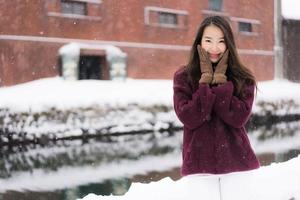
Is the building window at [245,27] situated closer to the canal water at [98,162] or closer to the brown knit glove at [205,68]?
the canal water at [98,162]

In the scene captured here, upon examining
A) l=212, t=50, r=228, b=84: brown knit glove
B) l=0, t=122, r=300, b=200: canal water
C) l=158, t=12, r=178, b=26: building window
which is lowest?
l=0, t=122, r=300, b=200: canal water

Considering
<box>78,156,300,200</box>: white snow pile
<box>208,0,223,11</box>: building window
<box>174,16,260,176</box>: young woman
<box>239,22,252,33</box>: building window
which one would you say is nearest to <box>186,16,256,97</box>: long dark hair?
<box>174,16,260,176</box>: young woman

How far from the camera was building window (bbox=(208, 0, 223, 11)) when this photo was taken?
21.5 meters

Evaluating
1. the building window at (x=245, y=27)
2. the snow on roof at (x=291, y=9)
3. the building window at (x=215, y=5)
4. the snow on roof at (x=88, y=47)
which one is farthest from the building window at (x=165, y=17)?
the snow on roof at (x=291, y=9)

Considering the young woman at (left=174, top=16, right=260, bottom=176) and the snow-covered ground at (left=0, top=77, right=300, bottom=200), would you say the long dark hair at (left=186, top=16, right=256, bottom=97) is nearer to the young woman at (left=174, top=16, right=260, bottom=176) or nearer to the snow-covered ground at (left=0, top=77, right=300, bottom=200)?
the young woman at (left=174, top=16, right=260, bottom=176)

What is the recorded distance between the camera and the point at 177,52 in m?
20.2

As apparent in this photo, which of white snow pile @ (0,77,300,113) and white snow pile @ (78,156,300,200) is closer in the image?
white snow pile @ (78,156,300,200)

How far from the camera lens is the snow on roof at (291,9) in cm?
2539

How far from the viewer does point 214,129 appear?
2600 mm

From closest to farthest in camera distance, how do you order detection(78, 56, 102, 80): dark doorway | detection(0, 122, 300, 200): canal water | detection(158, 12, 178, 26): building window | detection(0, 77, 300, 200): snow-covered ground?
detection(0, 77, 300, 200): snow-covered ground
detection(0, 122, 300, 200): canal water
detection(78, 56, 102, 80): dark doorway
detection(158, 12, 178, 26): building window

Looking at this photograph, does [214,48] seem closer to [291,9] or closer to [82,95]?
[82,95]

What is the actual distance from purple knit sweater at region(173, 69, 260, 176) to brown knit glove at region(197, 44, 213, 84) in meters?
0.03

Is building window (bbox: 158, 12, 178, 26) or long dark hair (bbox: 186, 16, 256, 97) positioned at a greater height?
building window (bbox: 158, 12, 178, 26)

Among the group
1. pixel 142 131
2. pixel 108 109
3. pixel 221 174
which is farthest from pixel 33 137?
pixel 221 174
